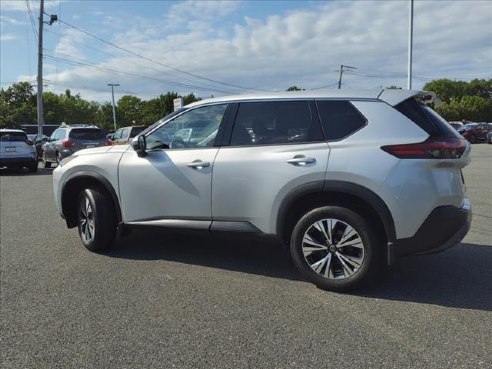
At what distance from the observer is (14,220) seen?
27.8 feet

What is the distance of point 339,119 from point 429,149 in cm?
85

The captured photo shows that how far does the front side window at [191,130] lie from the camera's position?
5.29 meters

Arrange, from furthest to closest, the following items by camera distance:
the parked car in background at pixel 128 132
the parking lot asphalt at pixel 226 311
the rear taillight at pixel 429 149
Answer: the parked car in background at pixel 128 132 → the rear taillight at pixel 429 149 → the parking lot asphalt at pixel 226 311

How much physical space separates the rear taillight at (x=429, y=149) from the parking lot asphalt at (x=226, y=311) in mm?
1250

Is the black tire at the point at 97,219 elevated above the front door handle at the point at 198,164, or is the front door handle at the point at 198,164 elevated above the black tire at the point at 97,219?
the front door handle at the point at 198,164

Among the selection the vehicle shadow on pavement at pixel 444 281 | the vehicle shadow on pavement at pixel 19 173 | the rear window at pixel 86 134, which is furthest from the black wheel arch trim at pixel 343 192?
the vehicle shadow on pavement at pixel 19 173

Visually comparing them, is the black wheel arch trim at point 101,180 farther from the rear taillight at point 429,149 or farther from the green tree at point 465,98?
the green tree at point 465,98

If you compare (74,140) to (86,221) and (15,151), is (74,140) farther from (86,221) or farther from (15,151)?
(86,221)

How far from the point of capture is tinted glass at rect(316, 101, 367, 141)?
15.2 feet

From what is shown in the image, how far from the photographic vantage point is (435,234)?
435cm

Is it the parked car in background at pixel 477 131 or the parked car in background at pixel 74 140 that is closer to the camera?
the parked car in background at pixel 74 140

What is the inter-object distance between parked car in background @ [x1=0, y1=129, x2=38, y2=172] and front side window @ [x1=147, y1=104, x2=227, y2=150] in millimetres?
14420

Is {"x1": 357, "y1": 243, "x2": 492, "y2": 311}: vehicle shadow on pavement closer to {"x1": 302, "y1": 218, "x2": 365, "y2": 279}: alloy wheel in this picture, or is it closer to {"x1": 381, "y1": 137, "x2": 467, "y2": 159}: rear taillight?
{"x1": 302, "y1": 218, "x2": 365, "y2": 279}: alloy wheel

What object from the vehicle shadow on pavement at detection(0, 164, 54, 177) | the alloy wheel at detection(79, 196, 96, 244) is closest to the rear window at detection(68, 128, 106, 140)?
the vehicle shadow on pavement at detection(0, 164, 54, 177)
